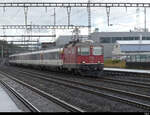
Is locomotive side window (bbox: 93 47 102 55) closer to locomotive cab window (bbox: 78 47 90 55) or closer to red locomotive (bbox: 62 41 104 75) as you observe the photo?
red locomotive (bbox: 62 41 104 75)

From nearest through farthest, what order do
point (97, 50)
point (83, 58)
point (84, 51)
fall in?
point (83, 58), point (84, 51), point (97, 50)

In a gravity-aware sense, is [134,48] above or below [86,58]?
above

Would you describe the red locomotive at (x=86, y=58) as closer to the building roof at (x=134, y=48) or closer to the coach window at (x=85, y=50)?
the coach window at (x=85, y=50)

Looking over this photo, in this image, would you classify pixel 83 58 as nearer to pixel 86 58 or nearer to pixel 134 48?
pixel 86 58

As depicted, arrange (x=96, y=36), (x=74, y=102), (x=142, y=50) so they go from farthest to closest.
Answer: (x=96, y=36) < (x=142, y=50) < (x=74, y=102)

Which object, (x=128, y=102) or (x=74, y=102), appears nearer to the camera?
(x=128, y=102)

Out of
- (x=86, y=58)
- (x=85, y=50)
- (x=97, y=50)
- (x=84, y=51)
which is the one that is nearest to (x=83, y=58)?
(x=86, y=58)

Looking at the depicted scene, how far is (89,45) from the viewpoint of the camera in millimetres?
27562

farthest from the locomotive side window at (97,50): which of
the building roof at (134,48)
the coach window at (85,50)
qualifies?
the building roof at (134,48)

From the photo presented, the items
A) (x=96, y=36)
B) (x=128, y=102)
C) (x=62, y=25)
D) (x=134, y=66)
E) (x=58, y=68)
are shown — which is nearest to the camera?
(x=128, y=102)

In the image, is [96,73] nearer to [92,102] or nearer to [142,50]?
[92,102]

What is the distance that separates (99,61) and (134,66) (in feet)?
43.6

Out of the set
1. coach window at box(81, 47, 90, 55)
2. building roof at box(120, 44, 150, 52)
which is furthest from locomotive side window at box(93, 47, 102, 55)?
building roof at box(120, 44, 150, 52)

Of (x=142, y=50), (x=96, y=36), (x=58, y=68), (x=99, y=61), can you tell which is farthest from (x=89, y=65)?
(x=96, y=36)
